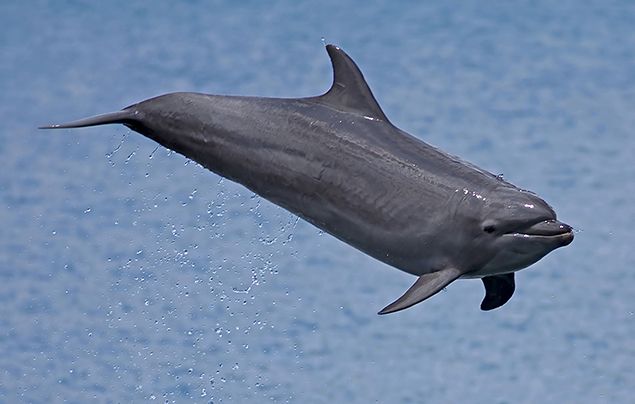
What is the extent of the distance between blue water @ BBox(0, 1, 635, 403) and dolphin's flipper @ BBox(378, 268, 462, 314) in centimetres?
398

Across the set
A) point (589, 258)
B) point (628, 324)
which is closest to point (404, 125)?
point (589, 258)

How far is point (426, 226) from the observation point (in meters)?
5.67

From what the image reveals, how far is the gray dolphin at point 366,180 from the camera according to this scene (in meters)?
5.54

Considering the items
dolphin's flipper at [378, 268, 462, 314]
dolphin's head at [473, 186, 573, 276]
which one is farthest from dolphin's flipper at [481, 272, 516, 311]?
dolphin's flipper at [378, 268, 462, 314]

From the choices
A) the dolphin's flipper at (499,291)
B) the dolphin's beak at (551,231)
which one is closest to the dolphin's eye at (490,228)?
the dolphin's beak at (551,231)

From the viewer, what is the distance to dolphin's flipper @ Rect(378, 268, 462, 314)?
17.6 feet

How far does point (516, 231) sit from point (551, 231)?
16 centimetres

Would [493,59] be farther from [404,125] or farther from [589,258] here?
[589,258]

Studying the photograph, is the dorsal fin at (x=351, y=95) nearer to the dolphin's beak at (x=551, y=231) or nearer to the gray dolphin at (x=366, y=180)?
the gray dolphin at (x=366, y=180)

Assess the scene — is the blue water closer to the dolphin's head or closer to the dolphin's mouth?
the dolphin's head

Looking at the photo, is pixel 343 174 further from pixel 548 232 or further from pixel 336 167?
pixel 548 232

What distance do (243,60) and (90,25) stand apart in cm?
217

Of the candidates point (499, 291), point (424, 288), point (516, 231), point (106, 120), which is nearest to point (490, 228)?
point (516, 231)

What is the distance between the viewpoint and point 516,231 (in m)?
5.48
